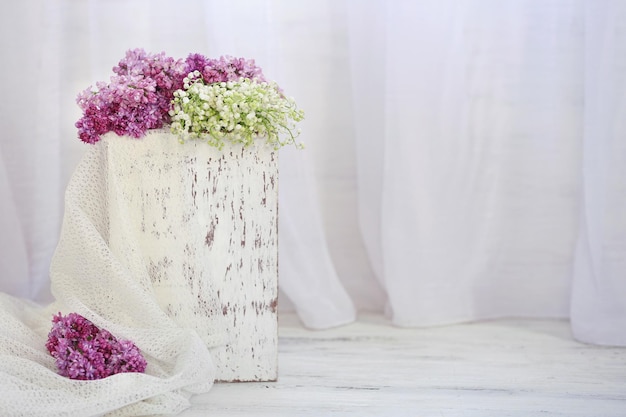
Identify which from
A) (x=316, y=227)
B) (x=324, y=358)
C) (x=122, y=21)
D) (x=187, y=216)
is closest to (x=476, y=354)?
(x=324, y=358)

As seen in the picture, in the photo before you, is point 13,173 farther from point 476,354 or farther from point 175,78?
point 476,354

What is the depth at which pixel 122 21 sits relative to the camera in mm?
2135

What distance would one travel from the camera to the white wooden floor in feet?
4.70

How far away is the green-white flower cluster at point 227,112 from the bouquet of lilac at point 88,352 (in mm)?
403

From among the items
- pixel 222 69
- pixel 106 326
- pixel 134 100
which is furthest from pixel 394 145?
pixel 106 326

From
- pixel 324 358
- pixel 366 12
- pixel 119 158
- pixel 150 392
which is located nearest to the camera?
pixel 150 392

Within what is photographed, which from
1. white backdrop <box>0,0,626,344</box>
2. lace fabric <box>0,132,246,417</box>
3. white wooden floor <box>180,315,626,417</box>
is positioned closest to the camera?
lace fabric <box>0,132,246,417</box>

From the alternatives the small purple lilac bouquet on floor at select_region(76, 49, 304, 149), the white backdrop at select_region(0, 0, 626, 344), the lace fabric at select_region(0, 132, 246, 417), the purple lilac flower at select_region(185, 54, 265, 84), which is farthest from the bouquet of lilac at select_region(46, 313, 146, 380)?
A: the white backdrop at select_region(0, 0, 626, 344)

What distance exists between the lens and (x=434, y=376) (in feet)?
5.32

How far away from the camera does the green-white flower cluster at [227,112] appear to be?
56.0 inches

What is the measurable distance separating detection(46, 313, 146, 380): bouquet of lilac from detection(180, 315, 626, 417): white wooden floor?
15cm

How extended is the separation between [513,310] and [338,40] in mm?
897

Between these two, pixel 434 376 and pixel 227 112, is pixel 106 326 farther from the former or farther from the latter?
pixel 434 376

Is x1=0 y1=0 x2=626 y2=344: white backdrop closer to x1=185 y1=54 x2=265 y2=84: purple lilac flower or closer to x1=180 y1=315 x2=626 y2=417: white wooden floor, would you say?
x1=180 y1=315 x2=626 y2=417: white wooden floor
